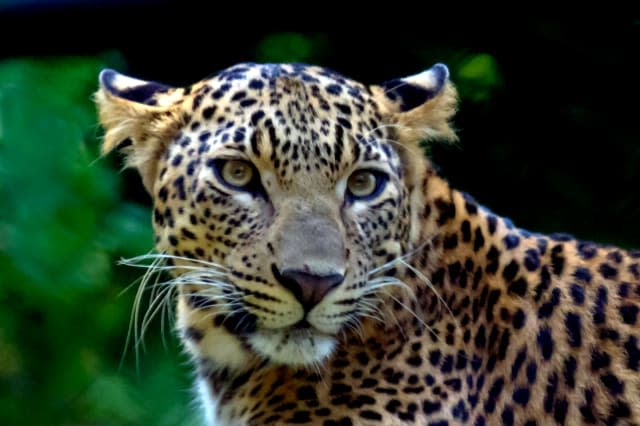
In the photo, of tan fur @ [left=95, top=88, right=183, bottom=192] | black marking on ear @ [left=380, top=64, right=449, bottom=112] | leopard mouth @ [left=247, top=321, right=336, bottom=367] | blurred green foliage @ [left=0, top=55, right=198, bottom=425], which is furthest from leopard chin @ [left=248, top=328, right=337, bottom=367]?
blurred green foliage @ [left=0, top=55, right=198, bottom=425]

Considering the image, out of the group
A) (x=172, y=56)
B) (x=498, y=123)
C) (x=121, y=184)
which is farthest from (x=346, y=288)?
(x=498, y=123)

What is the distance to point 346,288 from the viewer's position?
3.82 m

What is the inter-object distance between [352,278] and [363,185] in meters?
0.42

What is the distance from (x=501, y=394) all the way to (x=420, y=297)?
0.45m

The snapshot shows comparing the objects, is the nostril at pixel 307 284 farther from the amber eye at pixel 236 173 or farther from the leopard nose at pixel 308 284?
the amber eye at pixel 236 173

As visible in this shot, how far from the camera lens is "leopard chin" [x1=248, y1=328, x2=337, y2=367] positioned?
384cm

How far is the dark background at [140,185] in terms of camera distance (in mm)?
5355

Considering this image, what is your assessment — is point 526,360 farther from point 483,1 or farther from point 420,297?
point 483,1

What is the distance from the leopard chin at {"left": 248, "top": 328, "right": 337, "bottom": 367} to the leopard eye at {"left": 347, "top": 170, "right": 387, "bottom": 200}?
20.7 inches

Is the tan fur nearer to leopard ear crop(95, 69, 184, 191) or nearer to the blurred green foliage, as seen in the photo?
leopard ear crop(95, 69, 184, 191)

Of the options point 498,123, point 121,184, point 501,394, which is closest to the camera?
point 501,394

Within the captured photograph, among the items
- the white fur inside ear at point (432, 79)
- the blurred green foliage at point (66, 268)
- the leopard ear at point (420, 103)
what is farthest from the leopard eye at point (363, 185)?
the blurred green foliage at point (66, 268)

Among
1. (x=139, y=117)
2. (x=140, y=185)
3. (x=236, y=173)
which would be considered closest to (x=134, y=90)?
(x=139, y=117)

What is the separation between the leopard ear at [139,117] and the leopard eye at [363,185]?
2.23 feet
